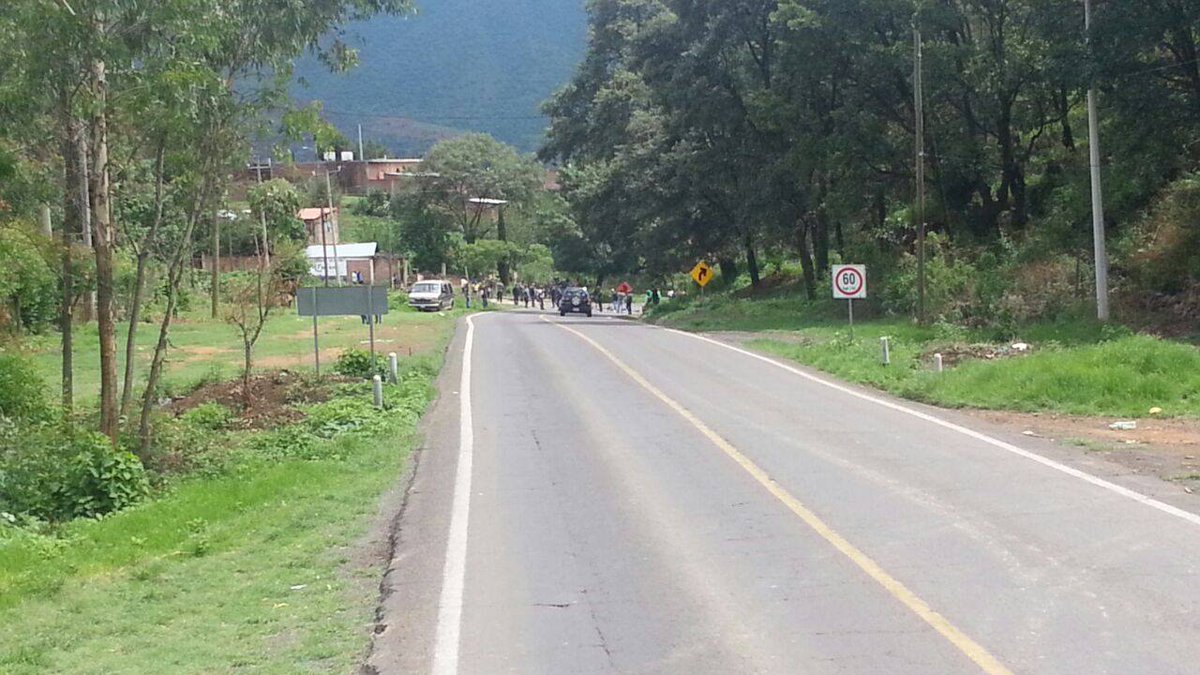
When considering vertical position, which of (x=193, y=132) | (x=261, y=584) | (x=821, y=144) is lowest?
(x=261, y=584)

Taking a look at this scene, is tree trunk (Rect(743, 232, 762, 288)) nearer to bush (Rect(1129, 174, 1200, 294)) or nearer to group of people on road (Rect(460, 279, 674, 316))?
group of people on road (Rect(460, 279, 674, 316))

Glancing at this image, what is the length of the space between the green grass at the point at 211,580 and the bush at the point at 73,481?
55cm

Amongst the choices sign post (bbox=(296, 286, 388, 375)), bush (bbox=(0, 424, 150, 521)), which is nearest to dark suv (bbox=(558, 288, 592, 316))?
sign post (bbox=(296, 286, 388, 375))

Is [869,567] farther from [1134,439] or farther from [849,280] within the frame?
[849,280]

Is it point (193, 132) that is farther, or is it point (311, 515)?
point (193, 132)

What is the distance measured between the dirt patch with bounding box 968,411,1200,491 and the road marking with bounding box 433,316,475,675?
6779 mm

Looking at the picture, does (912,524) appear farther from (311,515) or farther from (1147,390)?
(1147,390)

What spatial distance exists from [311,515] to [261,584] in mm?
2584

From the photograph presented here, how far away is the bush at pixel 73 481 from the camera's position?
47.4 ft

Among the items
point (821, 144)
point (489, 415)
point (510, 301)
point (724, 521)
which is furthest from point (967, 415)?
point (510, 301)

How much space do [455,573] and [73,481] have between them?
7.38 meters

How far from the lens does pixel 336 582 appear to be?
9.38 meters

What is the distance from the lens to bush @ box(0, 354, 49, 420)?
771 inches

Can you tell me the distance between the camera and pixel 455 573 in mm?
9320
